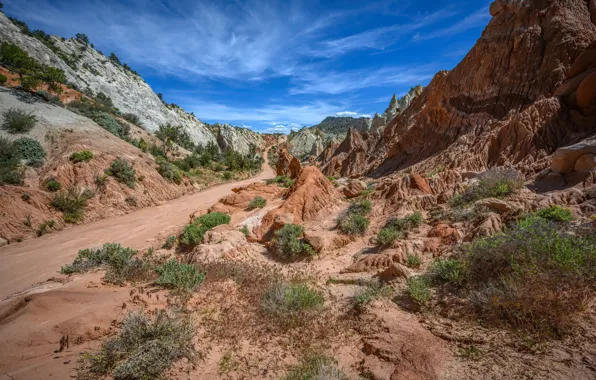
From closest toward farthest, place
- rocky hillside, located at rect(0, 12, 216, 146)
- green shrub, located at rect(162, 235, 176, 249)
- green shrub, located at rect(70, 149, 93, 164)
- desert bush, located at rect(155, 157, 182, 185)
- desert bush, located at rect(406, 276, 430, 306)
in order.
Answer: desert bush, located at rect(406, 276, 430, 306) → green shrub, located at rect(162, 235, 176, 249) → green shrub, located at rect(70, 149, 93, 164) → desert bush, located at rect(155, 157, 182, 185) → rocky hillside, located at rect(0, 12, 216, 146)

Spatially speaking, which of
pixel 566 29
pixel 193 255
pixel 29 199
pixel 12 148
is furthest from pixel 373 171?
pixel 12 148

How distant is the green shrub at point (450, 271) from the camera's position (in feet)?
15.6

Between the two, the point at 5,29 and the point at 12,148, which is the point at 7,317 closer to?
the point at 12,148

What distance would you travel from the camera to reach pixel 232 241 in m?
8.40

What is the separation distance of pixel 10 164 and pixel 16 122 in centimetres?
450

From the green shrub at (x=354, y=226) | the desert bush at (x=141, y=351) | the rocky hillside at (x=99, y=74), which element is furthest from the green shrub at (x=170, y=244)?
the rocky hillside at (x=99, y=74)

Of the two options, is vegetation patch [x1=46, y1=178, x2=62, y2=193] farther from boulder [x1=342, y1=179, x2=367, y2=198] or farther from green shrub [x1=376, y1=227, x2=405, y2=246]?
green shrub [x1=376, y1=227, x2=405, y2=246]

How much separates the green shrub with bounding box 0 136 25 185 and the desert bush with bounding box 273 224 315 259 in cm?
1439

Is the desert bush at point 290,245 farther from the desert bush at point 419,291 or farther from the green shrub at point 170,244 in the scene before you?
the green shrub at point 170,244

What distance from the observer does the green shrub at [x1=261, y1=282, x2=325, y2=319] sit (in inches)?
182

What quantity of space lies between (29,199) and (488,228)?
18901 millimetres

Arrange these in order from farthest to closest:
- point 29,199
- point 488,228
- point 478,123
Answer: point 478,123 → point 29,199 → point 488,228

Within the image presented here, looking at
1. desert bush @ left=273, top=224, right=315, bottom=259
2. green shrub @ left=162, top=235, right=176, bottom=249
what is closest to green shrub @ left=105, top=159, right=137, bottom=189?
green shrub @ left=162, top=235, right=176, bottom=249

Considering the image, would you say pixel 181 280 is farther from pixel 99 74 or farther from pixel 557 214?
pixel 99 74
